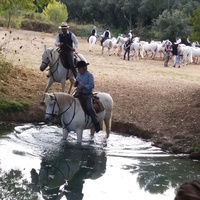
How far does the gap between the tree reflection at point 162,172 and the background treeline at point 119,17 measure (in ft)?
97.6

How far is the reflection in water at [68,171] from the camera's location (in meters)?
8.35

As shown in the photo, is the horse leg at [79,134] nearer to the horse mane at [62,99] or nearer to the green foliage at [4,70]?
the horse mane at [62,99]

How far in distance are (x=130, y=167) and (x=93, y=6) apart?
4937 centimetres

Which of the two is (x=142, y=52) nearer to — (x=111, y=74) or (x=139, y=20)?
(x=111, y=74)

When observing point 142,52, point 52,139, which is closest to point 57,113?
point 52,139

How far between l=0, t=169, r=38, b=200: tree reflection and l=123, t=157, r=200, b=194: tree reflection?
6.95 ft

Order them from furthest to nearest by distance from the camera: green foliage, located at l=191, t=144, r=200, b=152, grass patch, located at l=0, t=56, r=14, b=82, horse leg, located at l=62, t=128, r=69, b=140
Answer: grass patch, located at l=0, t=56, r=14, b=82 → green foliage, located at l=191, t=144, r=200, b=152 → horse leg, located at l=62, t=128, r=69, b=140

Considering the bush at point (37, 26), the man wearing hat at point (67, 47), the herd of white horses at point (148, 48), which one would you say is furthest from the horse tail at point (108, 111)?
the bush at point (37, 26)

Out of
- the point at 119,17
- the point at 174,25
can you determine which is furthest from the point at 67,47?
the point at 119,17

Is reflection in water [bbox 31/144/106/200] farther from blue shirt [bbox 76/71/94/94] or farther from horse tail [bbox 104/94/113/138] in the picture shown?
blue shirt [bbox 76/71/94/94]

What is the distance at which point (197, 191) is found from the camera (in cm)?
Result: 190

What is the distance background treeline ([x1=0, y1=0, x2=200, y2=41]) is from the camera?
132 ft

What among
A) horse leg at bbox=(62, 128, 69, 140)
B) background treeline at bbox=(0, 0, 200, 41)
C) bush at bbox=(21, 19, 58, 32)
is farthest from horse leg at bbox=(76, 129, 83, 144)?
bush at bbox=(21, 19, 58, 32)

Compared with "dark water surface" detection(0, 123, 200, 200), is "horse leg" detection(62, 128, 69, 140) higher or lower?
higher
